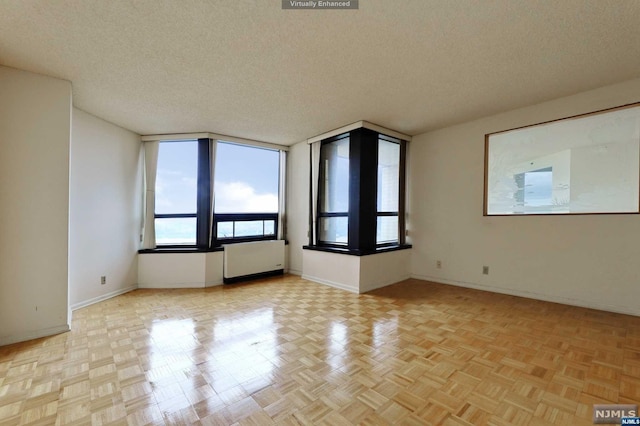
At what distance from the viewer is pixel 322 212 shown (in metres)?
5.03

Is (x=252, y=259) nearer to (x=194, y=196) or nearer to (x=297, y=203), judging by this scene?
(x=297, y=203)

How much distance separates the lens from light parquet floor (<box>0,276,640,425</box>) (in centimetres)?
157

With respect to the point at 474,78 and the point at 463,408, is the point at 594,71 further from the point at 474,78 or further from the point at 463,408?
the point at 463,408

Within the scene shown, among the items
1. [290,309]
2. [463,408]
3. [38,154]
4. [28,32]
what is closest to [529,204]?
[463,408]

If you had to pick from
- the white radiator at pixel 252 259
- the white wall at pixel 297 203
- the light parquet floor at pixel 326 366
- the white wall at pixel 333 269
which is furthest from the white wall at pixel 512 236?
the white radiator at pixel 252 259

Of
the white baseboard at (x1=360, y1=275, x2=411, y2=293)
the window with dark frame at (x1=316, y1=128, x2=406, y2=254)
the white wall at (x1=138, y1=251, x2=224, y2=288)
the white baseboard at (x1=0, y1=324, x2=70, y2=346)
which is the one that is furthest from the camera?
the white wall at (x1=138, y1=251, x2=224, y2=288)

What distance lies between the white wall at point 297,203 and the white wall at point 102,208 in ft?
9.03

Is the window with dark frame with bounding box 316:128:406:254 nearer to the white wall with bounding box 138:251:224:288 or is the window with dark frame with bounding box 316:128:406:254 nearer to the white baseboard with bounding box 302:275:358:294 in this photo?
the white baseboard with bounding box 302:275:358:294

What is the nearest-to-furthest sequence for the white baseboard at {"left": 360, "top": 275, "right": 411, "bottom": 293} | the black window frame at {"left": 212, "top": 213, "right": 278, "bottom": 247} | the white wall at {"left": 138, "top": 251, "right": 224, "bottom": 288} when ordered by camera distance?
1. the white baseboard at {"left": 360, "top": 275, "right": 411, "bottom": 293}
2. the white wall at {"left": 138, "top": 251, "right": 224, "bottom": 288}
3. the black window frame at {"left": 212, "top": 213, "right": 278, "bottom": 247}

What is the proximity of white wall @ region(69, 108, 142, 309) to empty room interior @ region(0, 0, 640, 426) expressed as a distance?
3cm

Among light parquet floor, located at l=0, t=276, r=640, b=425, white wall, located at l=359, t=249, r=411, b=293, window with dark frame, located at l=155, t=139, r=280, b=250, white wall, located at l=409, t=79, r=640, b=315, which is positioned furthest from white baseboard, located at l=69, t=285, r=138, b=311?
white wall, located at l=409, t=79, r=640, b=315

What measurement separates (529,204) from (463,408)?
130 inches

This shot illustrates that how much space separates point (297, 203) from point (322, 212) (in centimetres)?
71

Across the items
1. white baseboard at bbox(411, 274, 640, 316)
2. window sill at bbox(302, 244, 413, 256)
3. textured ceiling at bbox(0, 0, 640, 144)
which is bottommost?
white baseboard at bbox(411, 274, 640, 316)
